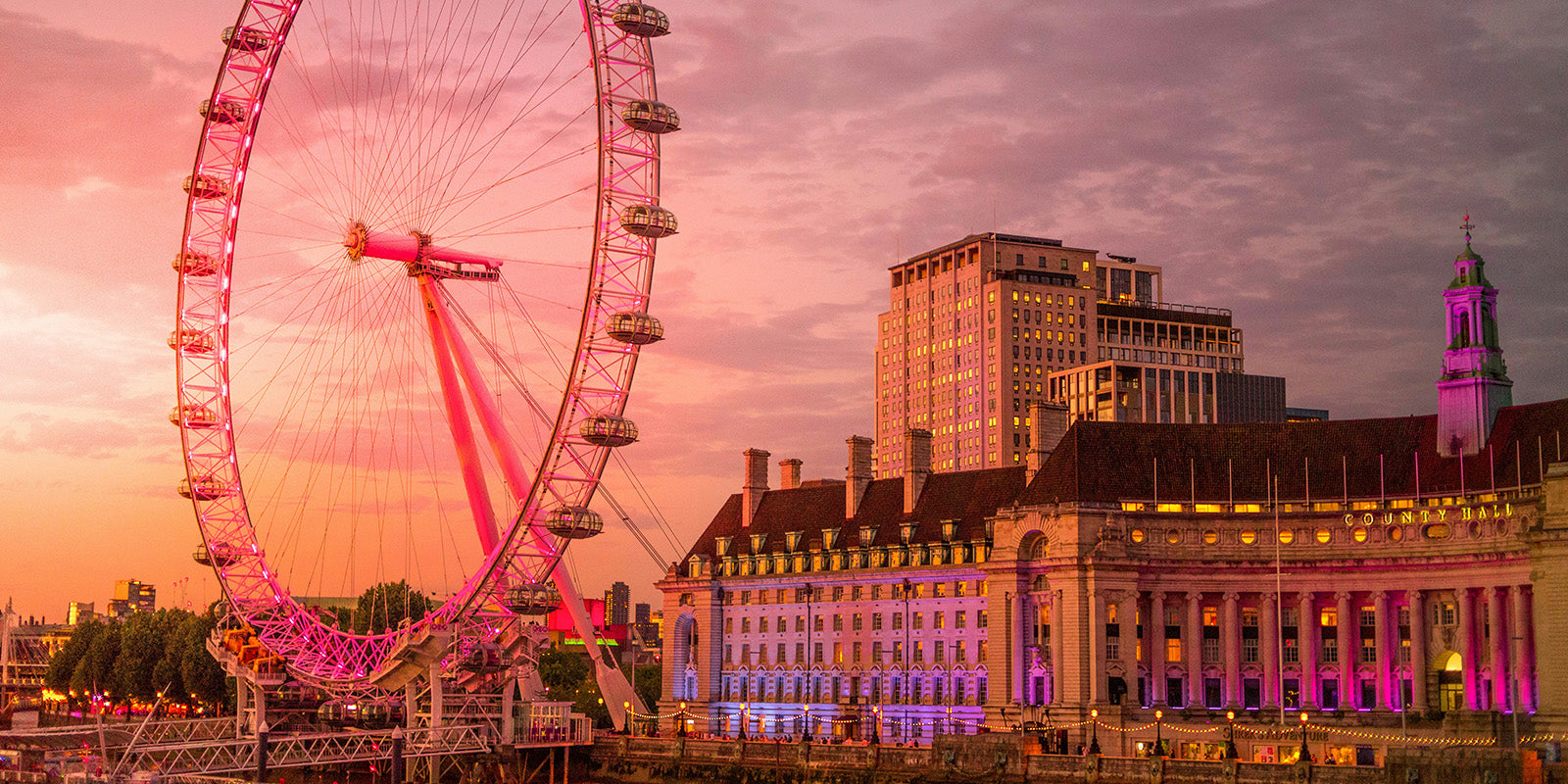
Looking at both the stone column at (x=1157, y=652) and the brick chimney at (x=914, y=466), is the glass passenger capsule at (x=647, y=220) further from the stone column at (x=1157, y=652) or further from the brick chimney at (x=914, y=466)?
the brick chimney at (x=914, y=466)

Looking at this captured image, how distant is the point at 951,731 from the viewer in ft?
375

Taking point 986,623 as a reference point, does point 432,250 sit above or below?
above

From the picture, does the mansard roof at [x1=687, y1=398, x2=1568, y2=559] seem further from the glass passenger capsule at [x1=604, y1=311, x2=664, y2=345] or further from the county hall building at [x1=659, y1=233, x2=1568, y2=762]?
the glass passenger capsule at [x1=604, y1=311, x2=664, y2=345]

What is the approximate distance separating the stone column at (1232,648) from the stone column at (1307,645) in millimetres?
3713

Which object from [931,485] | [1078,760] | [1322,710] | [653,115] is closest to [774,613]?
[931,485]

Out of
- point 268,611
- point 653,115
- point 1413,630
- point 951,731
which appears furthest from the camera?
point 951,731

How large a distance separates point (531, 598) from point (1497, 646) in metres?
54.9

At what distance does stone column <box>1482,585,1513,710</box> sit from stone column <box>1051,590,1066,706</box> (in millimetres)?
24201

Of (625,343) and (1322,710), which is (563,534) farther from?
(1322,710)

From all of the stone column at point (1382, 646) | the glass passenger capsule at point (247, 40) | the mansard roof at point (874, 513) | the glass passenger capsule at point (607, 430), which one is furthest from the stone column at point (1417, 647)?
the glass passenger capsule at point (247, 40)

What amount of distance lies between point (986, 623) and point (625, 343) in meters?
44.0

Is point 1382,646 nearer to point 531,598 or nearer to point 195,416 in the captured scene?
point 531,598

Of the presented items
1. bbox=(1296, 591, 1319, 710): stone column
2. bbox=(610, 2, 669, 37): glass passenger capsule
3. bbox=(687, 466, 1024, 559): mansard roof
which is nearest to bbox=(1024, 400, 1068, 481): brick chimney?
bbox=(687, 466, 1024, 559): mansard roof

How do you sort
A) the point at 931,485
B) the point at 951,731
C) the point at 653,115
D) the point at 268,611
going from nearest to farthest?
the point at 653,115 → the point at 268,611 → the point at 951,731 → the point at 931,485
